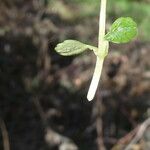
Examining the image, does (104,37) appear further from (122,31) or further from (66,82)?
(66,82)

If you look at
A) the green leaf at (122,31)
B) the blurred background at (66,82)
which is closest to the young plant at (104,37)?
the green leaf at (122,31)

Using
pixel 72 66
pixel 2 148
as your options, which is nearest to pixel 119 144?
pixel 2 148

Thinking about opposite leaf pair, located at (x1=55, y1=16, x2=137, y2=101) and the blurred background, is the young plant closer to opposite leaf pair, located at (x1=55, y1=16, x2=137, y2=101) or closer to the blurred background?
opposite leaf pair, located at (x1=55, y1=16, x2=137, y2=101)

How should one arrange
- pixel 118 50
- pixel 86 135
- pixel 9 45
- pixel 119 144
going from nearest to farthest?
pixel 119 144, pixel 86 135, pixel 9 45, pixel 118 50

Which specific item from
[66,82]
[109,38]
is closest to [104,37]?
[109,38]

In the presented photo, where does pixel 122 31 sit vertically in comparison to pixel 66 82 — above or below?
above

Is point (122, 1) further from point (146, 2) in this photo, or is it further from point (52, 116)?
point (52, 116)

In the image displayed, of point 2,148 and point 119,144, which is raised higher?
point 2,148

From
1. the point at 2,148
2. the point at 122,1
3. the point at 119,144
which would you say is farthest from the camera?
the point at 122,1
